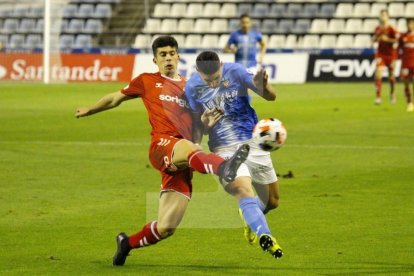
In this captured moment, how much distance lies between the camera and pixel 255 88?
7.92m

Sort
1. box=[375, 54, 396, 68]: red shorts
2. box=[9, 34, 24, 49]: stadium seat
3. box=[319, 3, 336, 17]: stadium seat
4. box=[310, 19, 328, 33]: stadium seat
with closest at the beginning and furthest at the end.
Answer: box=[375, 54, 396, 68]: red shorts, box=[310, 19, 328, 33]: stadium seat, box=[319, 3, 336, 17]: stadium seat, box=[9, 34, 24, 49]: stadium seat

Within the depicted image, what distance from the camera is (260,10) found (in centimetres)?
4219

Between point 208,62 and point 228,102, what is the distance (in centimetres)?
43

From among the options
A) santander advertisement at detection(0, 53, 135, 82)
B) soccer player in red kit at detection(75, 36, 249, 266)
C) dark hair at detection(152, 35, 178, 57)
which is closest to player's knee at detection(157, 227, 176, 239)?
soccer player in red kit at detection(75, 36, 249, 266)

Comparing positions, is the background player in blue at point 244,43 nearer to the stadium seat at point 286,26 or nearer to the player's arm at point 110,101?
the stadium seat at point 286,26

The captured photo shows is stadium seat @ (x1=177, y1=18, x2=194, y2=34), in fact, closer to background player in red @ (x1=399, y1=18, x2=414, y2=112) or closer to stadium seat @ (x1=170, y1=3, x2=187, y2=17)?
stadium seat @ (x1=170, y1=3, x2=187, y2=17)

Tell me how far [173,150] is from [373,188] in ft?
17.0

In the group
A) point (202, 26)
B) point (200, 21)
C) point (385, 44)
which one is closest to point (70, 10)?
point (200, 21)

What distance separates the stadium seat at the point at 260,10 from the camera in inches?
1657

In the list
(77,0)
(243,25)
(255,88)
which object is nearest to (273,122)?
(255,88)

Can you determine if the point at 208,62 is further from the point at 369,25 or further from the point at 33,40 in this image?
the point at 33,40

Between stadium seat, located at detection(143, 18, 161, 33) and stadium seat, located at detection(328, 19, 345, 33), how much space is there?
21.5 feet

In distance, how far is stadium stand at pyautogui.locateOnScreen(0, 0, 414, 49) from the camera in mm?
40500

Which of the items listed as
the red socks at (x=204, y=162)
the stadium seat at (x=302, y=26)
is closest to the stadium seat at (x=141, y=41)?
the stadium seat at (x=302, y=26)
